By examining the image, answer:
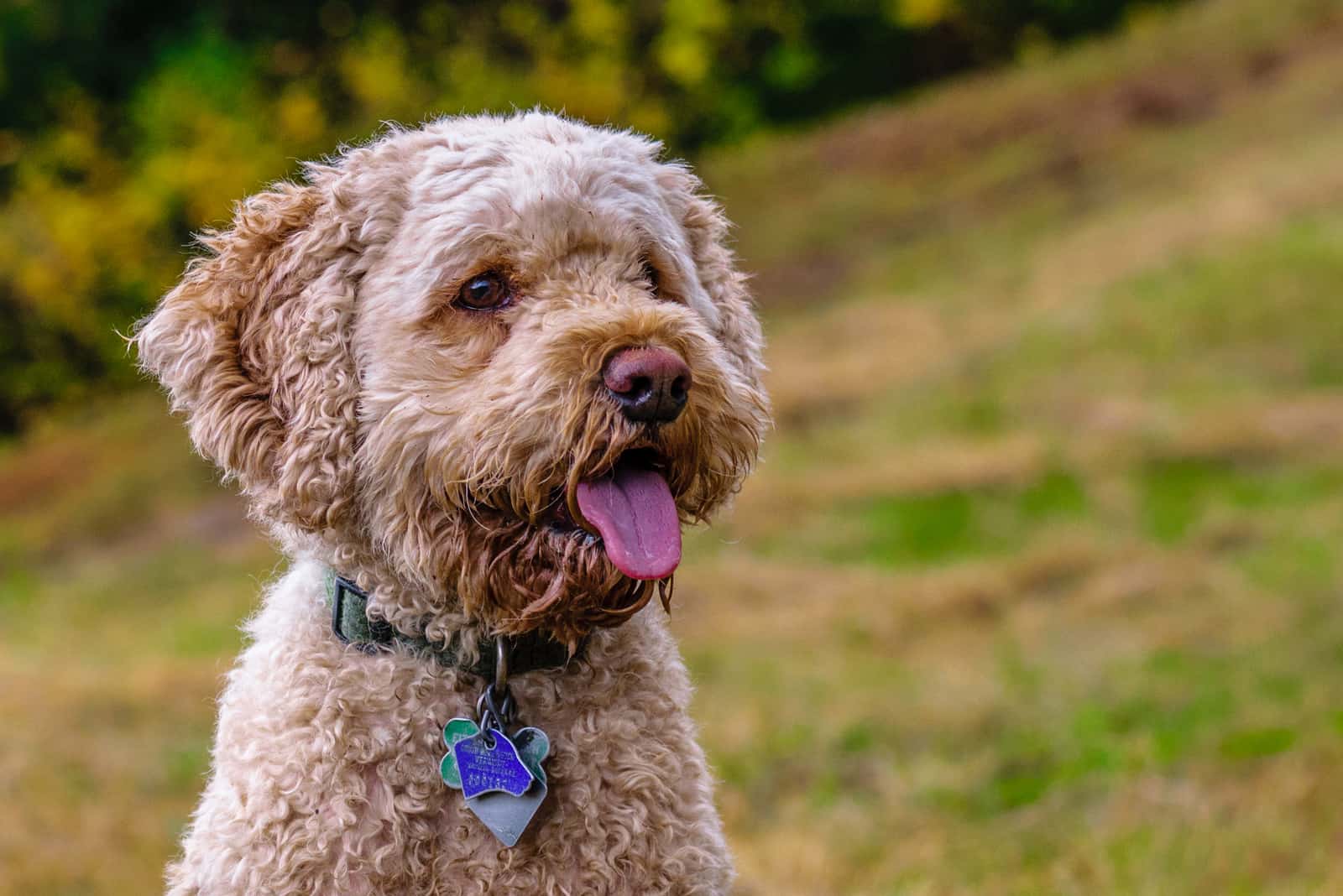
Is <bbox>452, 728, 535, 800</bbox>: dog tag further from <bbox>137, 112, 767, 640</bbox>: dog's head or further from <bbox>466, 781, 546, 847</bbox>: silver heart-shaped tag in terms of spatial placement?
<bbox>137, 112, 767, 640</bbox>: dog's head

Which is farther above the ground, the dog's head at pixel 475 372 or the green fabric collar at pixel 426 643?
the dog's head at pixel 475 372

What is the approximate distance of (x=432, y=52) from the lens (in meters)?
28.6

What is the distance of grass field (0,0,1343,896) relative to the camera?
24.0ft

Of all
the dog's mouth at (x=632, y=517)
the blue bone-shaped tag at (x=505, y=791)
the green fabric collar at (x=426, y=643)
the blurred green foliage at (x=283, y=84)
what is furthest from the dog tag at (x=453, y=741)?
the blurred green foliage at (x=283, y=84)

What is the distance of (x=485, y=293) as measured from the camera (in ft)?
11.6

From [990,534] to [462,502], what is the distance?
10.7m

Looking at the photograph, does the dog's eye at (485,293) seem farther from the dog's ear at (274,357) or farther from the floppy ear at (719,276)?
the floppy ear at (719,276)

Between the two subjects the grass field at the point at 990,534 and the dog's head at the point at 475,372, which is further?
the grass field at the point at 990,534

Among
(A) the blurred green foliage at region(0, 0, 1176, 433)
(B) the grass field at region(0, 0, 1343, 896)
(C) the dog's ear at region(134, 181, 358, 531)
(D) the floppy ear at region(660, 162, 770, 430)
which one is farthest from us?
(A) the blurred green foliage at region(0, 0, 1176, 433)

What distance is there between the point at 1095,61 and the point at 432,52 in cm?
1171

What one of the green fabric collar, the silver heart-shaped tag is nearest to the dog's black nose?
the green fabric collar

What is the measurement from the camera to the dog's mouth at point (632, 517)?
329 cm

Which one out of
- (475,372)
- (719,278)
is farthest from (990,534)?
(475,372)

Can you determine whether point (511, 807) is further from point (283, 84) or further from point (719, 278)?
point (283, 84)
